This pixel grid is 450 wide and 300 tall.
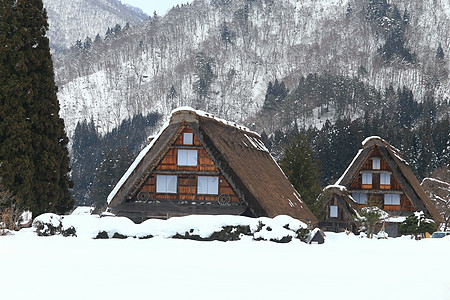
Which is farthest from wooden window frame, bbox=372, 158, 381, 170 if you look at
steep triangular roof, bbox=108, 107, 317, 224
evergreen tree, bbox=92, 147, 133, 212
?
evergreen tree, bbox=92, 147, 133, 212

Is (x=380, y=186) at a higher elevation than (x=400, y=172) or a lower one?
lower

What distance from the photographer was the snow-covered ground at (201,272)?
27.5 ft

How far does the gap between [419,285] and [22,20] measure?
23980 millimetres

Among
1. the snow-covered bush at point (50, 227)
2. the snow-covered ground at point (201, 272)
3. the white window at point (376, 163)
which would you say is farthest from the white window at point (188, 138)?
the white window at point (376, 163)

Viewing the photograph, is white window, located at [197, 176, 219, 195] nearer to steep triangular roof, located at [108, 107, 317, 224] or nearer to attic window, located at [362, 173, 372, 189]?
steep triangular roof, located at [108, 107, 317, 224]

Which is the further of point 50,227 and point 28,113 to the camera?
point 28,113

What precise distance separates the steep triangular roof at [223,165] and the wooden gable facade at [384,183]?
58.3 ft

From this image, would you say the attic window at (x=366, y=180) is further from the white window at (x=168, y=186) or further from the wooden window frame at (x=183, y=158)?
the white window at (x=168, y=186)

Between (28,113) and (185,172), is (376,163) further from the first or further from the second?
(28,113)

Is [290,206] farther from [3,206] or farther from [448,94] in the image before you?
[448,94]

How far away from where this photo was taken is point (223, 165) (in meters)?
27.5

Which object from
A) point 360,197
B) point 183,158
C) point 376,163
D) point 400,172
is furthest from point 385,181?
point 183,158

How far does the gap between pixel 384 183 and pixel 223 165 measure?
1015 inches

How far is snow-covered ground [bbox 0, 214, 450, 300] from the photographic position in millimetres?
8391
